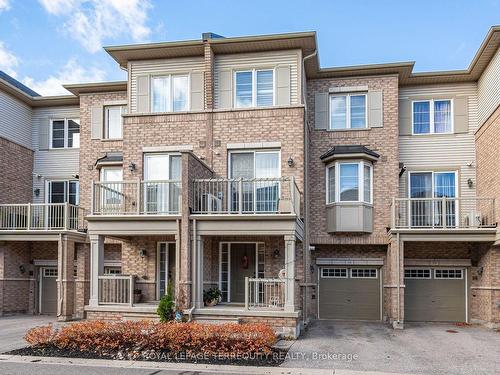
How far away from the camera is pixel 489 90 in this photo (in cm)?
1677

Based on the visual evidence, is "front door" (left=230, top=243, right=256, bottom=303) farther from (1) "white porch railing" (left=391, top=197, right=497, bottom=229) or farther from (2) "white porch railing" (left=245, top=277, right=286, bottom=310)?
(1) "white porch railing" (left=391, top=197, right=497, bottom=229)

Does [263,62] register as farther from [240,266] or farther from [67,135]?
[67,135]

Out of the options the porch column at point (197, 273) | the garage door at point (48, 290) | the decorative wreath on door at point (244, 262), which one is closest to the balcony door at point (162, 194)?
the porch column at point (197, 273)

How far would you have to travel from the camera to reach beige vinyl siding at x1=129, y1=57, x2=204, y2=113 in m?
17.0

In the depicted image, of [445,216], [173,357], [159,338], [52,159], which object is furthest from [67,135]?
[445,216]

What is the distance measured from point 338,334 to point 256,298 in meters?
2.52

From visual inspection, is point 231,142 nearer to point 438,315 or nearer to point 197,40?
point 197,40

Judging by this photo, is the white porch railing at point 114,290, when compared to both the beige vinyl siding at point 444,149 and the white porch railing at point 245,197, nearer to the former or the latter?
the white porch railing at point 245,197

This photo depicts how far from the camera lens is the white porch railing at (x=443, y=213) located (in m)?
16.2

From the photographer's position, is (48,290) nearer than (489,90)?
No

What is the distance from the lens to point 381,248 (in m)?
18.0

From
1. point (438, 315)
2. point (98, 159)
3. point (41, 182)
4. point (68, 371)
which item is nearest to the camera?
point (68, 371)

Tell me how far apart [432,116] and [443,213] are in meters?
4.23

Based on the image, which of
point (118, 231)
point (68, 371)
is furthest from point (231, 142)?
point (68, 371)
